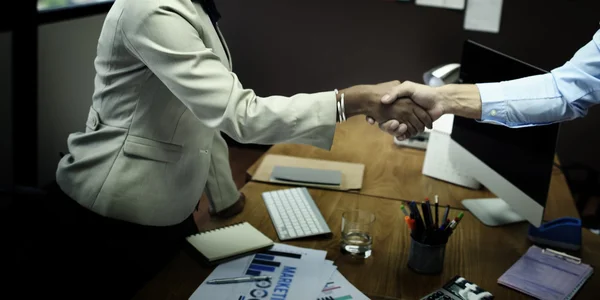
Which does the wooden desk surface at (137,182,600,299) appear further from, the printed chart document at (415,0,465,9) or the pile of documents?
the printed chart document at (415,0,465,9)

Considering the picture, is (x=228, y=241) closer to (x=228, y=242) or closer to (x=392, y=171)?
(x=228, y=242)

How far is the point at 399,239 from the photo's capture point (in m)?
1.64

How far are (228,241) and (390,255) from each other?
0.44m

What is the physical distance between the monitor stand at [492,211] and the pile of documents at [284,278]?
1.99 feet

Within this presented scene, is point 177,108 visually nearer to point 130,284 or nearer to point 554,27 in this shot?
point 130,284

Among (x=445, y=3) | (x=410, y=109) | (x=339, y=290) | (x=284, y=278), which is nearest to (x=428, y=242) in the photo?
(x=339, y=290)

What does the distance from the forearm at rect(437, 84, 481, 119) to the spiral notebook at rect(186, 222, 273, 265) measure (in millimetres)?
665

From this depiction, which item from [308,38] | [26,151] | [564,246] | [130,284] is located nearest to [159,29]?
[130,284]

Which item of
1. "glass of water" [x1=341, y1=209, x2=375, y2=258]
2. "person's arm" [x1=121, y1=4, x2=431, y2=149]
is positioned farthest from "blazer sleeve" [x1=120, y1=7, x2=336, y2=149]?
"glass of water" [x1=341, y1=209, x2=375, y2=258]

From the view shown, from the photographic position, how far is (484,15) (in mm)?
3256

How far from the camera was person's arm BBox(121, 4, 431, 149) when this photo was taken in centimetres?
133

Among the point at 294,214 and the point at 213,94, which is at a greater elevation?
the point at 213,94

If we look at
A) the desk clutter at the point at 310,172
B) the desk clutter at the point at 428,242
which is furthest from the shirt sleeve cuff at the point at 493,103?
the desk clutter at the point at 310,172

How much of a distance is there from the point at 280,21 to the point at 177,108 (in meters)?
2.16
